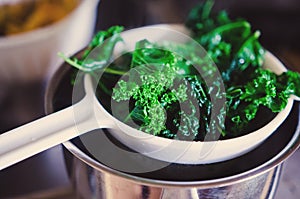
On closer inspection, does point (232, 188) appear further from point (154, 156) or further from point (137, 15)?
point (137, 15)

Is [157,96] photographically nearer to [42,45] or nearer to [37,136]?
[37,136]

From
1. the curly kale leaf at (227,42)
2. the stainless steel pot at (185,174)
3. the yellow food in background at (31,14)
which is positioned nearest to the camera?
the stainless steel pot at (185,174)

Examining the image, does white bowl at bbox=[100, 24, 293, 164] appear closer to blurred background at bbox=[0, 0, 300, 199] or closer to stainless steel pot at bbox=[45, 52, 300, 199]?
stainless steel pot at bbox=[45, 52, 300, 199]

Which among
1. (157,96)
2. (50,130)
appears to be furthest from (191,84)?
(50,130)

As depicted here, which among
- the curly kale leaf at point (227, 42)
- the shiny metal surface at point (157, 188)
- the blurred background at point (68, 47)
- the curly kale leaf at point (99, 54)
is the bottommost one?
the blurred background at point (68, 47)

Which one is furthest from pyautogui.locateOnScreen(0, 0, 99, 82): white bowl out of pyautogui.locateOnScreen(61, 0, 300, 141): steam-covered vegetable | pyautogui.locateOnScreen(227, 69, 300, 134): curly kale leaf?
pyautogui.locateOnScreen(227, 69, 300, 134): curly kale leaf

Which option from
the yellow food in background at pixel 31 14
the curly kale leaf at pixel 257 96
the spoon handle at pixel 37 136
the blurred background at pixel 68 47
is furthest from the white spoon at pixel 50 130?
the yellow food in background at pixel 31 14

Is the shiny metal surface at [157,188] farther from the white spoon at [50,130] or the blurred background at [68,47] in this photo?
the blurred background at [68,47]
